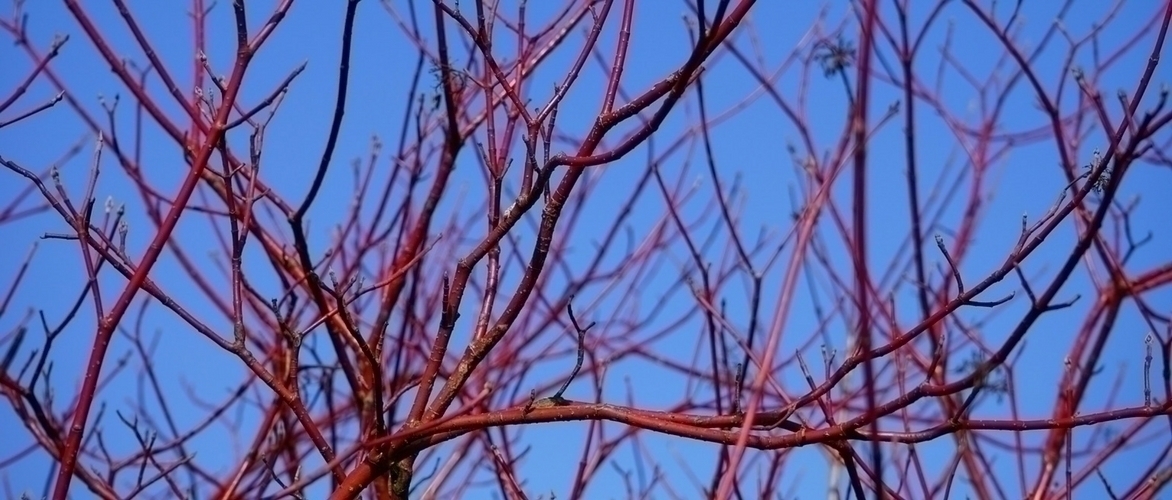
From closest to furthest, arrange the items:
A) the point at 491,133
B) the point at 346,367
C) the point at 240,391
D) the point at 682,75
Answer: the point at 682,75 < the point at 491,133 < the point at 346,367 < the point at 240,391

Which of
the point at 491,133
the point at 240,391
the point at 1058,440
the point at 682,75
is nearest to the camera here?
the point at 682,75

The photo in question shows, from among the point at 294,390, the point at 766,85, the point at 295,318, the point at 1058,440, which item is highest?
the point at 766,85

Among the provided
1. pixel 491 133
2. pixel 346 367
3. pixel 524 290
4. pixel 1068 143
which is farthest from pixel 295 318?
pixel 1068 143

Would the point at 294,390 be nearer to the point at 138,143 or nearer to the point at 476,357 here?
the point at 476,357

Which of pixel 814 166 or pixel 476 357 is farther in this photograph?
pixel 814 166

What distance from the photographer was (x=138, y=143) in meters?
2.43

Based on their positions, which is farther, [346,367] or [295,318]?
[295,318]

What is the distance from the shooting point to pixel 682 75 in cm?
125

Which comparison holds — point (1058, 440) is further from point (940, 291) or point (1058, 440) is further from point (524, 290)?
point (524, 290)

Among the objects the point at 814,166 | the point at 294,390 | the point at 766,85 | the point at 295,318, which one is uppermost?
the point at 766,85

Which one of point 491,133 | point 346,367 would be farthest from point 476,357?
point 346,367

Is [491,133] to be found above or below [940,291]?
below

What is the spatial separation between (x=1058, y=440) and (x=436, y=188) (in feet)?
4.83

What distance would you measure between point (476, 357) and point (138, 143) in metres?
1.30
